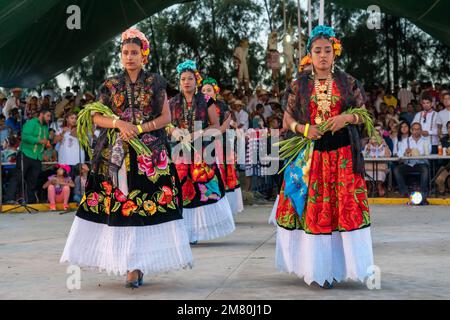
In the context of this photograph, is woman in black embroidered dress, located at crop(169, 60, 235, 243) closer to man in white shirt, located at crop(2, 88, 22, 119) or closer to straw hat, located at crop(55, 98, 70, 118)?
man in white shirt, located at crop(2, 88, 22, 119)

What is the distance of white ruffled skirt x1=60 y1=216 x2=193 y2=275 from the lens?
6.56 m

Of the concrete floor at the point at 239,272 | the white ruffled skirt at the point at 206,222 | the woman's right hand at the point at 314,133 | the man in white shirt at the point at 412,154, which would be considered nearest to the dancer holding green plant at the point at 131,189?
the concrete floor at the point at 239,272

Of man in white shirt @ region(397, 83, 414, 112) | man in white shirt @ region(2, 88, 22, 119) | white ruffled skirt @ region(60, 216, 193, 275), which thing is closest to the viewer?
white ruffled skirt @ region(60, 216, 193, 275)

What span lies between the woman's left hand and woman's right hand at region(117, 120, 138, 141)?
147 centimetres

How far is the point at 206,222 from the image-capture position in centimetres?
991

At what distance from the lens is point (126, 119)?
6754 mm

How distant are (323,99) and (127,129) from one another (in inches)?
60.2

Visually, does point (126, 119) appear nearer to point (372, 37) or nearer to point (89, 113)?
point (89, 113)

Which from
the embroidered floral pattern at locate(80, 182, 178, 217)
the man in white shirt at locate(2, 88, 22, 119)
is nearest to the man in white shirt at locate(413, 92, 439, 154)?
the man in white shirt at locate(2, 88, 22, 119)

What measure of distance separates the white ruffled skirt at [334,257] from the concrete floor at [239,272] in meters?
0.12

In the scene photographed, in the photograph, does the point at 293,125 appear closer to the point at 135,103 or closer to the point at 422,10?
the point at 135,103

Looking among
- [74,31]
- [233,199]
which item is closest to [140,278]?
[233,199]
